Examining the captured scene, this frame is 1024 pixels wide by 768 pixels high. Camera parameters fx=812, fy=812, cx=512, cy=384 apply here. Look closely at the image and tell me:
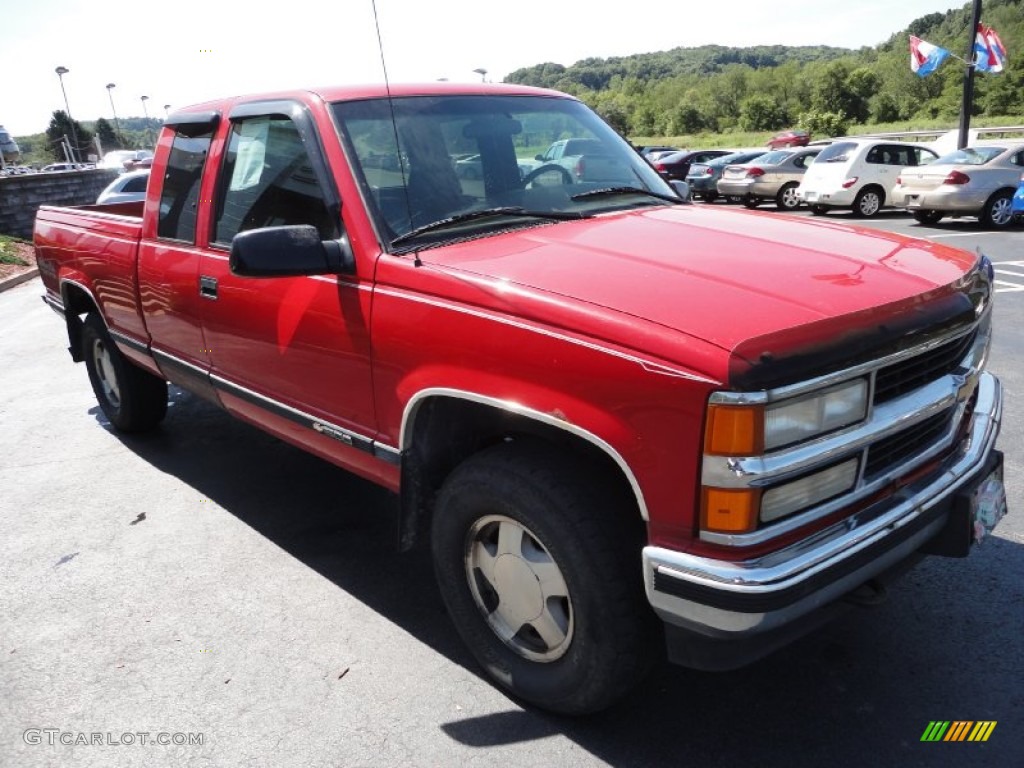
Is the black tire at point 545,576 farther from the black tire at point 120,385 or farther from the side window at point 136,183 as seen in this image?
the side window at point 136,183

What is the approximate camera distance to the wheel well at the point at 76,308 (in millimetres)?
5316

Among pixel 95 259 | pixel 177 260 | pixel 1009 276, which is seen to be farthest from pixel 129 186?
pixel 1009 276

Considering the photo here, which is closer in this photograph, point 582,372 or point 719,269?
point 582,372

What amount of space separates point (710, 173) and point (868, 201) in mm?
5778

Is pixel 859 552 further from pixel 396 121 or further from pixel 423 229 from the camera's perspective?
pixel 396 121

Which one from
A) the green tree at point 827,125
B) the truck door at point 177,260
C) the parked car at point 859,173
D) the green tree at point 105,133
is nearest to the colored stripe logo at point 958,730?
the truck door at point 177,260

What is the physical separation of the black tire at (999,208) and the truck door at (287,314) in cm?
1360

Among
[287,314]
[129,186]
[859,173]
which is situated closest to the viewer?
[287,314]

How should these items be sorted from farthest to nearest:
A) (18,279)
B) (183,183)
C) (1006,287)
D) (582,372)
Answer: (18,279), (1006,287), (183,183), (582,372)

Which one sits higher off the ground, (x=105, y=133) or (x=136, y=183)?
(x=105, y=133)

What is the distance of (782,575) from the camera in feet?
6.47

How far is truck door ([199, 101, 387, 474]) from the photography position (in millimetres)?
2930

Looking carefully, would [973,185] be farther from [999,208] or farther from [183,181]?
[183,181]

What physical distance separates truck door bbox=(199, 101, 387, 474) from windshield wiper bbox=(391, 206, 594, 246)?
230mm
